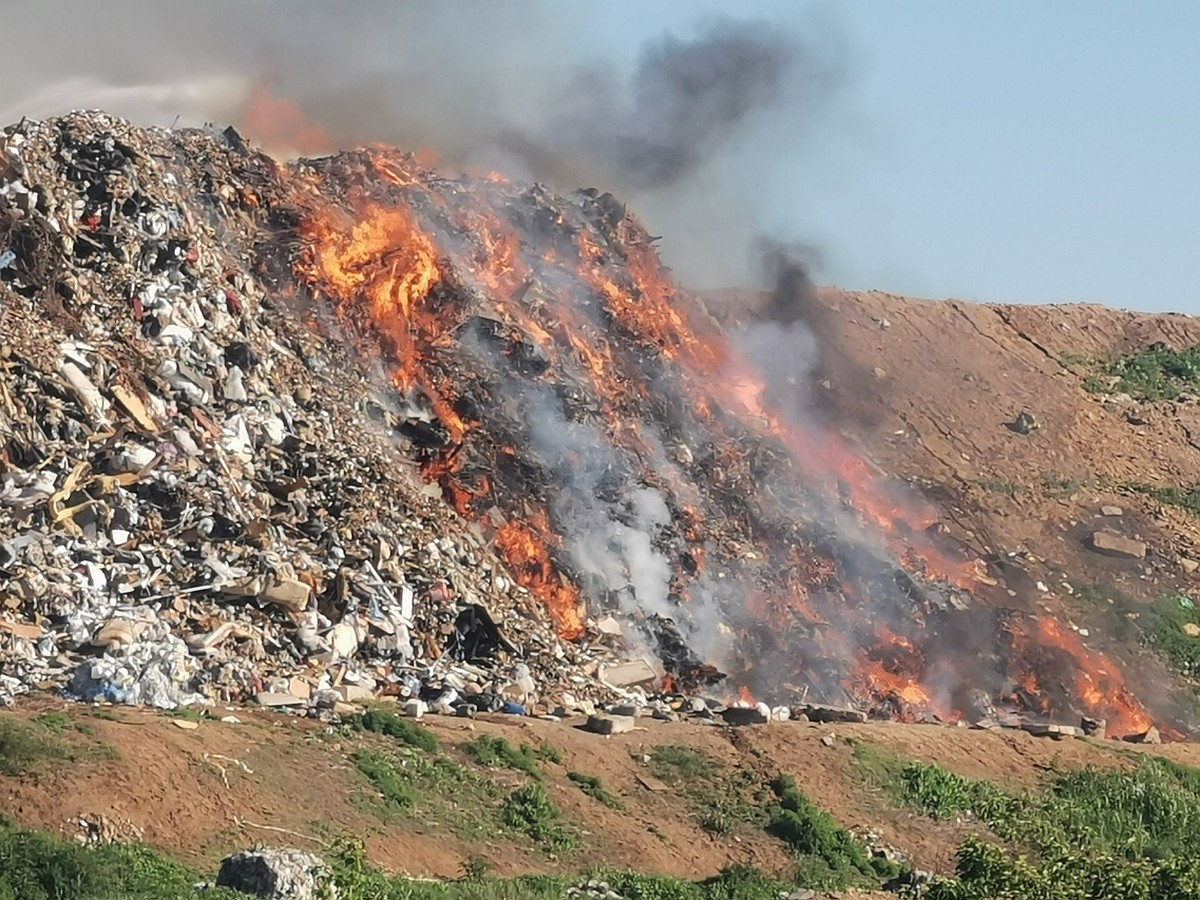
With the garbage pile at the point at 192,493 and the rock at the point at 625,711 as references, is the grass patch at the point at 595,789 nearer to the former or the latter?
the garbage pile at the point at 192,493

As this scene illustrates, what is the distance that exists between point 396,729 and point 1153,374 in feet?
115

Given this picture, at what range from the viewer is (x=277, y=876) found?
12.5m

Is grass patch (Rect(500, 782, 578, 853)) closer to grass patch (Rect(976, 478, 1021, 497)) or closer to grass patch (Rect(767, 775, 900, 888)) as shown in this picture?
grass patch (Rect(767, 775, 900, 888))

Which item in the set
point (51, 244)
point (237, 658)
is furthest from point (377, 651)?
point (51, 244)

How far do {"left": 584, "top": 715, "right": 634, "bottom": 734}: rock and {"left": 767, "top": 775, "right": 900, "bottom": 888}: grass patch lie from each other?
200 centimetres

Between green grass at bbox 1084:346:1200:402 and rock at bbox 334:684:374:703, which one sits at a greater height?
green grass at bbox 1084:346:1200:402

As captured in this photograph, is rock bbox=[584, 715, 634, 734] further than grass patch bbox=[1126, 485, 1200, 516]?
No

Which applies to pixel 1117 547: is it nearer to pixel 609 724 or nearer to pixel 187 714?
pixel 609 724

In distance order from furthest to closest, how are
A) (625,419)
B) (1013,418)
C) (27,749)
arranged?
(1013,418) → (625,419) → (27,749)

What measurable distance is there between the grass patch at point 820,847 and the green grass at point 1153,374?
2921cm

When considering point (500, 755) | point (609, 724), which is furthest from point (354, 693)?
point (609, 724)

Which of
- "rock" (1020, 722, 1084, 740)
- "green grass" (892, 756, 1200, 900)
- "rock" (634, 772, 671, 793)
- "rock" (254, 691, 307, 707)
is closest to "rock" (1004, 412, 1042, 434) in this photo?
"rock" (1020, 722, 1084, 740)

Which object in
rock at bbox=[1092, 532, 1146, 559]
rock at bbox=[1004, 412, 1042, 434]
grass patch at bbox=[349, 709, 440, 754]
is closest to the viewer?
grass patch at bbox=[349, 709, 440, 754]

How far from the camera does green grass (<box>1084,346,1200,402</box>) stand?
4662cm
